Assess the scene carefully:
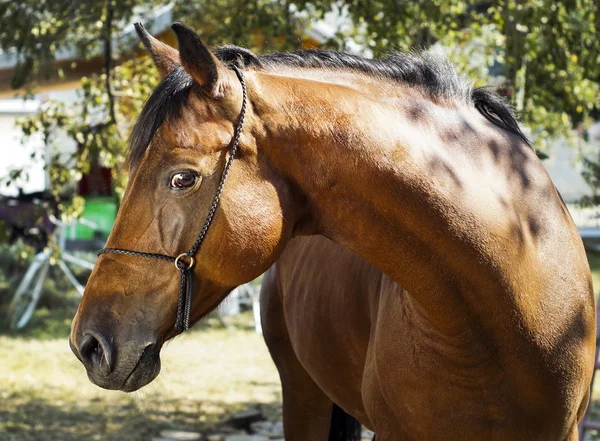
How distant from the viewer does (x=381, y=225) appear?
78.8 inches

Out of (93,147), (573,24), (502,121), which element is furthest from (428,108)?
(93,147)

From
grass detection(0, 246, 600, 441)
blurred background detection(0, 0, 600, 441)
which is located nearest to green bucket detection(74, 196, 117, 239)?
grass detection(0, 246, 600, 441)

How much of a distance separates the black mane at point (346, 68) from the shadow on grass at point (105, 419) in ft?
12.6

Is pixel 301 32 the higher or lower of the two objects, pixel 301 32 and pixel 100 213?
the higher

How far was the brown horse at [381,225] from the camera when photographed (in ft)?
6.31

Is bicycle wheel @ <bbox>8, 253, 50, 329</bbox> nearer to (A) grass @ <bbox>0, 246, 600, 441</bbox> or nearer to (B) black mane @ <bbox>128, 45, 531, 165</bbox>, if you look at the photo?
(A) grass @ <bbox>0, 246, 600, 441</bbox>

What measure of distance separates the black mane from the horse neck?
0.14 metres

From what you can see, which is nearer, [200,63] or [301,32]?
[200,63]

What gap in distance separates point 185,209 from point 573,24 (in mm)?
3646

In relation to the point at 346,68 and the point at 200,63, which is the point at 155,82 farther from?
the point at 200,63

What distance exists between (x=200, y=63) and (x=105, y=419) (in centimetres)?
454

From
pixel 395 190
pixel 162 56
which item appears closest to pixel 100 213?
pixel 162 56

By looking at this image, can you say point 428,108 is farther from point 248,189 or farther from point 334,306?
point 334,306

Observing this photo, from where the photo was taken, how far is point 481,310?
2.08 meters
